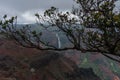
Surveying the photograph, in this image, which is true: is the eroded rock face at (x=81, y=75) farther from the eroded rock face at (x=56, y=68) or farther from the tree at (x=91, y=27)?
the tree at (x=91, y=27)

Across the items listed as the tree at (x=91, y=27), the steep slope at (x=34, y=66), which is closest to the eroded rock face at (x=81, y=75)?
the steep slope at (x=34, y=66)

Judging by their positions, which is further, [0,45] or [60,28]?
[0,45]

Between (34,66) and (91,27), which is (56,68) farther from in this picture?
(91,27)

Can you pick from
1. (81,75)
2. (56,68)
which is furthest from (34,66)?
(81,75)

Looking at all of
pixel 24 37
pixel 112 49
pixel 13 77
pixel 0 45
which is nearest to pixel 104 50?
pixel 112 49

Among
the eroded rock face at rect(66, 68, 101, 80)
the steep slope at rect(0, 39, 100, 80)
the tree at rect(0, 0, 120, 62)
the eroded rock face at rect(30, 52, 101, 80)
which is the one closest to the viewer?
the tree at rect(0, 0, 120, 62)

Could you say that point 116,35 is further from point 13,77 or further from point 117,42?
point 13,77

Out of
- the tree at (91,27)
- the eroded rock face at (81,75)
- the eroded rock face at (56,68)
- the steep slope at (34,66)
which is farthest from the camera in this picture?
the eroded rock face at (81,75)

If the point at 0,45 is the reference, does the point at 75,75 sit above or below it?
below

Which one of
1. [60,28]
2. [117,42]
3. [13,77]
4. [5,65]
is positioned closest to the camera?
[117,42]

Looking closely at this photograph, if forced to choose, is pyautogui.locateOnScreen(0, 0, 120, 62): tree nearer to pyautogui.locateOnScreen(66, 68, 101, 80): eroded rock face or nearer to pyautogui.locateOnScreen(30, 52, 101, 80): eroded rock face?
pyautogui.locateOnScreen(30, 52, 101, 80): eroded rock face

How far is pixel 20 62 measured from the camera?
270ft

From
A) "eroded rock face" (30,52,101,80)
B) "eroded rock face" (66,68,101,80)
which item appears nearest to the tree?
"eroded rock face" (30,52,101,80)

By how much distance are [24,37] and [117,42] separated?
5.06 metres
